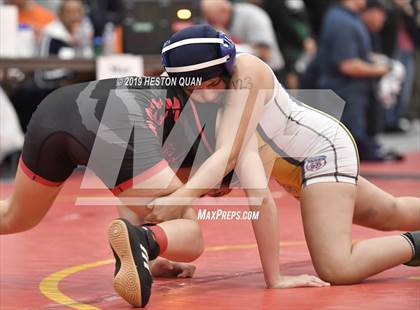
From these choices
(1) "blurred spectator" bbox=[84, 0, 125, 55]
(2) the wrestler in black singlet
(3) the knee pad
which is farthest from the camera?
(1) "blurred spectator" bbox=[84, 0, 125, 55]

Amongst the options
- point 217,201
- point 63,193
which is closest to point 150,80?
point 217,201

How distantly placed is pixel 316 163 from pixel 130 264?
3.87ft

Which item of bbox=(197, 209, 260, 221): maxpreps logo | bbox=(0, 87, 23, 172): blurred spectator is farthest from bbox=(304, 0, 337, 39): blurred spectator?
bbox=(197, 209, 260, 221): maxpreps logo

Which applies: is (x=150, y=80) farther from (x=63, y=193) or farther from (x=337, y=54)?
(x=337, y=54)

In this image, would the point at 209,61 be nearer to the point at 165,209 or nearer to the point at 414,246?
the point at 165,209

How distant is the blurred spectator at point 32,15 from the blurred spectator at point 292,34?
310 centimetres

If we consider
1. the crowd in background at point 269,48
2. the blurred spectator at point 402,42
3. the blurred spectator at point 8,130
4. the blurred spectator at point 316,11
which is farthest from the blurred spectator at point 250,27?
the blurred spectator at point 402,42

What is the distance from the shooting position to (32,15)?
1157cm

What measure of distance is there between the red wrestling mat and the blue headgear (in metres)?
0.98

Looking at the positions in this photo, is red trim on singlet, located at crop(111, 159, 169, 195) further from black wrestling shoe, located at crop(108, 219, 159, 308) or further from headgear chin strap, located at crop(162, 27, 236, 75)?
headgear chin strap, located at crop(162, 27, 236, 75)

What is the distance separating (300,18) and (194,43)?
9.06 meters

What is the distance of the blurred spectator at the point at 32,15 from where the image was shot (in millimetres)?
11383

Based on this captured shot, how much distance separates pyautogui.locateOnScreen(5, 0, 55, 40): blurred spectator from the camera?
11.4 meters

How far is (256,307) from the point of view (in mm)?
4527
